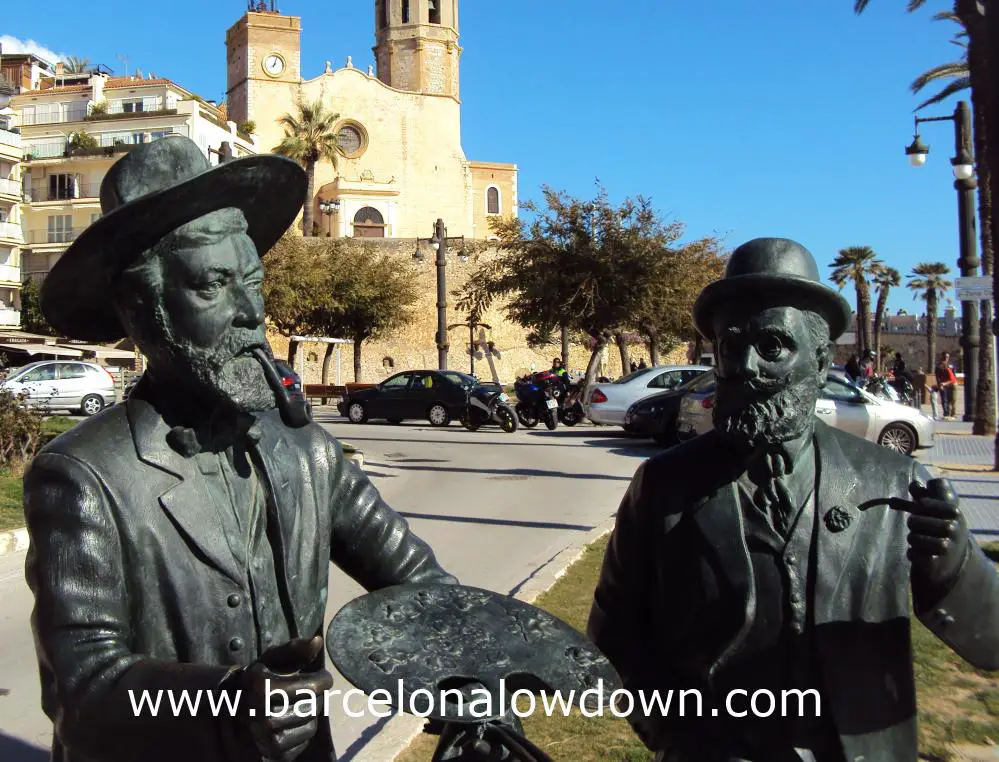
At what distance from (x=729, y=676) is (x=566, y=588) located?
190 inches

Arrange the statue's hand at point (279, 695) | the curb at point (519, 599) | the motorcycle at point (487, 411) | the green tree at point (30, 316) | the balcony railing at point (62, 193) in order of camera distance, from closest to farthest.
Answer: the statue's hand at point (279, 695), the curb at point (519, 599), the motorcycle at point (487, 411), the green tree at point (30, 316), the balcony railing at point (62, 193)

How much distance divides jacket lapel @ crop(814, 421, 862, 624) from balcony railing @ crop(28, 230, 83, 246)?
5436 cm

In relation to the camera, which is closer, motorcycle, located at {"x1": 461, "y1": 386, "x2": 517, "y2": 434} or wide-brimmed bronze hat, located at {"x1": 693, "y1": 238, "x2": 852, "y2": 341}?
wide-brimmed bronze hat, located at {"x1": 693, "y1": 238, "x2": 852, "y2": 341}

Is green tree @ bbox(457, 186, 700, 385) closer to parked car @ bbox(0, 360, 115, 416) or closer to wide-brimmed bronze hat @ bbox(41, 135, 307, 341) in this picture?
parked car @ bbox(0, 360, 115, 416)

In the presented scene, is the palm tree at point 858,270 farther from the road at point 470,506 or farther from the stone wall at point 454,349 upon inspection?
the road at point 470,506

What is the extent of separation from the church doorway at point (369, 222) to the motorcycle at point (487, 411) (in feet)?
147

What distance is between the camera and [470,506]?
444 inches

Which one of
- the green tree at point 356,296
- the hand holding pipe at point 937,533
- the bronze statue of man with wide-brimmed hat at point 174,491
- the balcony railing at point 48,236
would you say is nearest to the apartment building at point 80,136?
the balcony railing at point 48,236

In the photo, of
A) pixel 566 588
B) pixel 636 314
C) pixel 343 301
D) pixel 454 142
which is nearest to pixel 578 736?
pixel 566 588

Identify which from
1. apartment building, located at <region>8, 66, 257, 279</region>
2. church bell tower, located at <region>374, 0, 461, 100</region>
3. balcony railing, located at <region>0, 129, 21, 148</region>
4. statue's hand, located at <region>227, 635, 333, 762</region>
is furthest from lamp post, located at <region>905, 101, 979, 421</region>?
church bell tower, located at <region>374, 0, 461, 100</region>

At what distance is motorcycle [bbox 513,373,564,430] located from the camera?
21.6 meters

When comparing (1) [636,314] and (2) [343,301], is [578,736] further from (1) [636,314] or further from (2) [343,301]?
(2) [343,301]

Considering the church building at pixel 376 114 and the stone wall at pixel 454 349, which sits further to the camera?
the church building at pixel 376 114

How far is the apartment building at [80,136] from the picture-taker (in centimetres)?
5181
